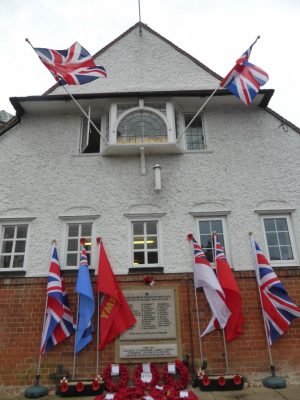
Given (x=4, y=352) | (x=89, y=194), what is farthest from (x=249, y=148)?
(x=4, y=352)

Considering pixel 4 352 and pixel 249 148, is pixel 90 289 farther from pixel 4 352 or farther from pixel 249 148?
pixel 249 148

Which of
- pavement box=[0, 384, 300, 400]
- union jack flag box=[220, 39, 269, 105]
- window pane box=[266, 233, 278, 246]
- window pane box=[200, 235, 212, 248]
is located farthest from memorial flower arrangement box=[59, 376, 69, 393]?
union jack flag box=[220, 39, 269, 105]

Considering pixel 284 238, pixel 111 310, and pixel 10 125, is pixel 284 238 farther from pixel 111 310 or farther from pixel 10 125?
pixel 10 125

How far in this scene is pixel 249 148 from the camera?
911cm

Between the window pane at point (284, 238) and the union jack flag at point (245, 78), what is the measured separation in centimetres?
355

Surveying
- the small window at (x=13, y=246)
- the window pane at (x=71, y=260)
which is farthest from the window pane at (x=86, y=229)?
the small window at (x=13, y=246)

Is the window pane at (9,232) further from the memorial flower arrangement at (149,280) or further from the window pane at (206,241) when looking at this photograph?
the window pane at (206,241)

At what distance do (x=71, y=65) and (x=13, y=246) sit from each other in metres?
4.93

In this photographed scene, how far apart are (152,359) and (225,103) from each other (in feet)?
24.2

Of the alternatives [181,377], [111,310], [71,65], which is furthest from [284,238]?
[71,65]

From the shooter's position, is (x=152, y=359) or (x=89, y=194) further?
(x=89, y=194)

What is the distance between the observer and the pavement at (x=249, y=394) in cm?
617

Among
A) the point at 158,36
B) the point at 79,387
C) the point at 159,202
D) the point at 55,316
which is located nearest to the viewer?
the point at 79,387

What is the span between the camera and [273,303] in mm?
7289
